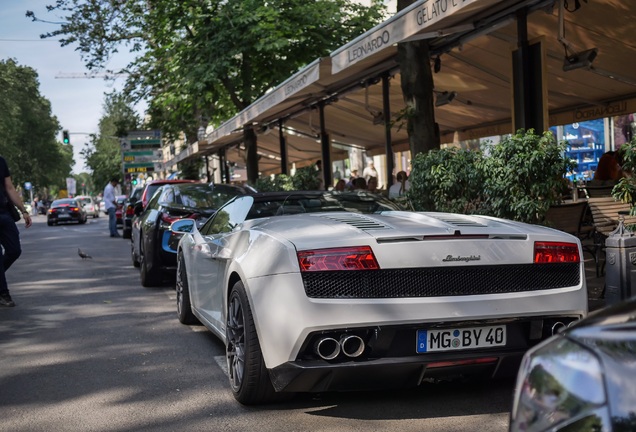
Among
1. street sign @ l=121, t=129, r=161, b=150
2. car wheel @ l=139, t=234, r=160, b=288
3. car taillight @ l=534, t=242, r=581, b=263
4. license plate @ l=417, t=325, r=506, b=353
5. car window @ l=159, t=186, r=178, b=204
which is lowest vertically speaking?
car wheel @ l=139, t=234, r=160, b=288

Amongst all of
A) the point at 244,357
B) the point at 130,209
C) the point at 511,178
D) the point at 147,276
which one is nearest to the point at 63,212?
the point at 130,209

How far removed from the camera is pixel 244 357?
16.0 feet

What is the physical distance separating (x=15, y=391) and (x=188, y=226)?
258 cm

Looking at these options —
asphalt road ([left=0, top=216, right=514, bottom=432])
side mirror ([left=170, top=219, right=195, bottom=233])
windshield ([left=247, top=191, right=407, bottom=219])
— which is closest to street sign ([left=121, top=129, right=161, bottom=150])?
asphalt road ([left=0, top=216, right=514, bottom=432])

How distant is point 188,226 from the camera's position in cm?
789

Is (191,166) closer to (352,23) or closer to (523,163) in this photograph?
(352,23)

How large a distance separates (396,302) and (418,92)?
7.50 metres

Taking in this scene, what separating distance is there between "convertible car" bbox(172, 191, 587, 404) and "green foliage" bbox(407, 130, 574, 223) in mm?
3206

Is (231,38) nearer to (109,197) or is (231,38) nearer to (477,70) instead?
(109,197)

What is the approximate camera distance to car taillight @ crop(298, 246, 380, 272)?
4457 mm

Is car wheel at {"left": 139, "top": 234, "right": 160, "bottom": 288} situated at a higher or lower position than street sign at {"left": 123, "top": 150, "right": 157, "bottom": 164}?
lower

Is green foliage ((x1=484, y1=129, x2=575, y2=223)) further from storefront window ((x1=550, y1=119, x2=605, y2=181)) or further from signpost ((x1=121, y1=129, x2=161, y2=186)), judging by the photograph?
signpost ((x1=121, y1=129, x2=161, y2=186))

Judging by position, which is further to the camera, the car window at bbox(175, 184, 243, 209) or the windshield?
the car window at bbox(175, 184, 243, 209)

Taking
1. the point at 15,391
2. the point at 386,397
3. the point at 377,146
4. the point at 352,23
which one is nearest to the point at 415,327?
the point at 386,397
